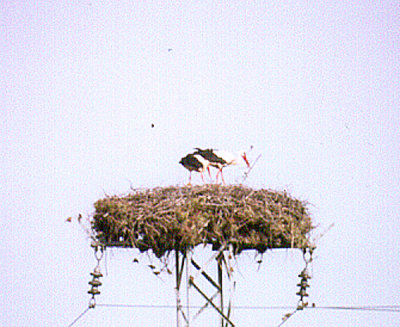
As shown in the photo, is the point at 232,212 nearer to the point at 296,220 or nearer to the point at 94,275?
the point at 296,220

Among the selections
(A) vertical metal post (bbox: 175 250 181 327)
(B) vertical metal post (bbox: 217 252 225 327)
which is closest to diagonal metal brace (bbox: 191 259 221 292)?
(B) vertical metal post (bbox: 217 252 225 327)

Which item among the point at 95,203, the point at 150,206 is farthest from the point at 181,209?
the point at 95,203

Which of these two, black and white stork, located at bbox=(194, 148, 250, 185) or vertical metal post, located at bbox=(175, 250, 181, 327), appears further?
black and white stork, located at bbox=(194, 148, 250, 185)

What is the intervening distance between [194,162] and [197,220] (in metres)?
1.91

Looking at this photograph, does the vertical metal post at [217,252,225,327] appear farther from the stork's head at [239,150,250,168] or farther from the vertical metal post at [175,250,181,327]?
the stork's head at [239,150,250,168]

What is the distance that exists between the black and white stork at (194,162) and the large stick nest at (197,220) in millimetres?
1073

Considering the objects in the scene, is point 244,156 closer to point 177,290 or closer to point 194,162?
point 194,162

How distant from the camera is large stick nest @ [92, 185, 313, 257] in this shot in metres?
12.0

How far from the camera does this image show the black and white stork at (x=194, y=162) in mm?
13680

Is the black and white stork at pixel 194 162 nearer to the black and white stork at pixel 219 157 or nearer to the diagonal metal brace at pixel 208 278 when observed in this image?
the black and white stork at pixel 219 157

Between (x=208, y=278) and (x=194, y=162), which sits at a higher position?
(x=194, y=162)

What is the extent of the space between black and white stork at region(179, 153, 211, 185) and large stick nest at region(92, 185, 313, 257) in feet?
3.52

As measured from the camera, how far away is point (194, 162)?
13703 mm

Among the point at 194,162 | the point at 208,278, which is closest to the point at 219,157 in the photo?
the point at 194,162
